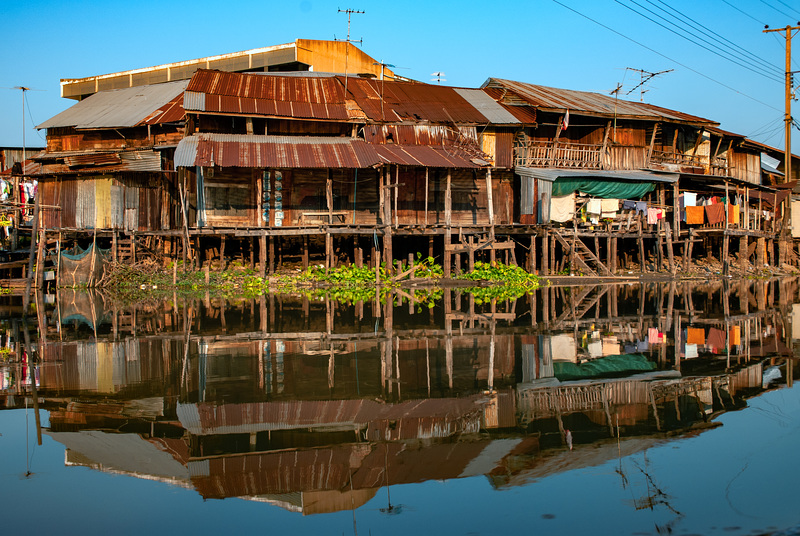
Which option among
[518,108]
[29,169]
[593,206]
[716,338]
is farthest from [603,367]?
[29,169]

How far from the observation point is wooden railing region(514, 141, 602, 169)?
85.8 ft

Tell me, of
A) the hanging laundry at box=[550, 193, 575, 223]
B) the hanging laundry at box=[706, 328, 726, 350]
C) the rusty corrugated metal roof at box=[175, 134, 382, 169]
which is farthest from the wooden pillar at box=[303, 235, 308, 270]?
the hanging laundry at box=[706, 328, 726, 350]

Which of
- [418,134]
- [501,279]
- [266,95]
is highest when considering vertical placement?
[266,95]

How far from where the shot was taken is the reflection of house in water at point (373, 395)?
5.31m

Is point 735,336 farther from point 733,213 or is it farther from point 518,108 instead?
point 733,213

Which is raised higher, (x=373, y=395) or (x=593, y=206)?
(x=593, y=206)

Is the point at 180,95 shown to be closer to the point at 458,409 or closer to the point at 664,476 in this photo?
the point at 458,409

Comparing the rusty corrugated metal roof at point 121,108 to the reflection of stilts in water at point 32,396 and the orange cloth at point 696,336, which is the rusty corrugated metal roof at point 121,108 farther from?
the orange cloth at point 696,336

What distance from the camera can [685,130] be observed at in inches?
1192

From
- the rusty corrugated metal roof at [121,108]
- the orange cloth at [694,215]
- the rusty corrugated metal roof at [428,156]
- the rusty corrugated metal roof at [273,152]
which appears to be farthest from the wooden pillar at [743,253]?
the rusty corrugated metal roof at [121,108]

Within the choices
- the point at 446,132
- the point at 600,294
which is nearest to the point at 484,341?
the point at 600,294

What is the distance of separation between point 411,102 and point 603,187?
27.8 feet

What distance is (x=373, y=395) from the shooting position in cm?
736

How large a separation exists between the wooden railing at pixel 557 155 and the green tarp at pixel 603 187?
139 cm
